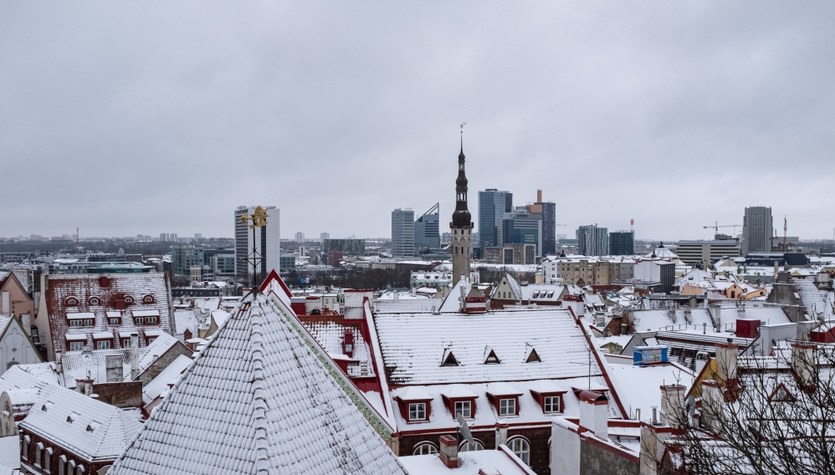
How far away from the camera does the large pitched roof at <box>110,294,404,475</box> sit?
11.0 m

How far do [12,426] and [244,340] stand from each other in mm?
21808

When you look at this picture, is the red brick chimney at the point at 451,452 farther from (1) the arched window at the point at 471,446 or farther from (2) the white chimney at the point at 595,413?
(1) the arched window at the point at 471,446

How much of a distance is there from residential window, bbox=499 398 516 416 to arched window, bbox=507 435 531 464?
972 millimetres

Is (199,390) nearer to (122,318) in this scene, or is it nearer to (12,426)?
(12,426)

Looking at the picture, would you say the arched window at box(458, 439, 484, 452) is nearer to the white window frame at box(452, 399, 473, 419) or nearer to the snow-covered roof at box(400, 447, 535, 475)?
the white window frame at box(452, 399, 473, 419)

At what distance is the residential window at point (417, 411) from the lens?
27500 mm

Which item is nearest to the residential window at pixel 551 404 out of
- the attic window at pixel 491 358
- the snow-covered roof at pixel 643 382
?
the snow-covered roof at pixel 643 382

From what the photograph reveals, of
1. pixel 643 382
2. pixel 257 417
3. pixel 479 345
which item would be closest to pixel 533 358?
pixel 479 345

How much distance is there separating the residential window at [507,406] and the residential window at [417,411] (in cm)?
303

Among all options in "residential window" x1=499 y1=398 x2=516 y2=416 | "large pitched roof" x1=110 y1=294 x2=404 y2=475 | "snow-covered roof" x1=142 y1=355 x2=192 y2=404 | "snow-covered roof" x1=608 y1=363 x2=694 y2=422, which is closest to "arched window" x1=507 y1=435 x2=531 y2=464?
"residential window" x1=499 y1=398 x2=516 y2=416

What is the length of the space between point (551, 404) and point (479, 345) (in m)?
4.17

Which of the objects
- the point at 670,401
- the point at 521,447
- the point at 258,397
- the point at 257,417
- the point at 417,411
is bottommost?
the point at 521,447

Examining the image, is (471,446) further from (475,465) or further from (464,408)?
(475,465)

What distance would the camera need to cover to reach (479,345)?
31.1m
